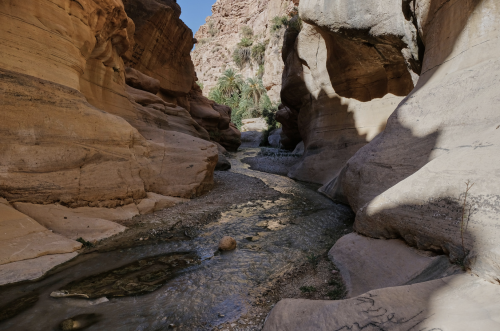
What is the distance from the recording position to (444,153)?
393 centimetres

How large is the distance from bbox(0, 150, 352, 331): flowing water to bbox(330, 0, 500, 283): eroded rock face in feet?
4.86

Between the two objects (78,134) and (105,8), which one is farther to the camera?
(105,8)

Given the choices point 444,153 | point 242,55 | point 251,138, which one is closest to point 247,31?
point 242,55

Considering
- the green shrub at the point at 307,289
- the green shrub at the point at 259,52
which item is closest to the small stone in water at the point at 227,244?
the green shrub at the point at 307,289

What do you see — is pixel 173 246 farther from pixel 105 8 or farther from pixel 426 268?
pixel 105 8

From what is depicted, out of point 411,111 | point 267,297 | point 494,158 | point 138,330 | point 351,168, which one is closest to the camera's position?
point 138,330

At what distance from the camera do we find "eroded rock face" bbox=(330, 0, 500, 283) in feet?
8.13

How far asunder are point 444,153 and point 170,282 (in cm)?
420

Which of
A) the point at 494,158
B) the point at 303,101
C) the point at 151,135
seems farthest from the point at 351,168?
the point at 303,101

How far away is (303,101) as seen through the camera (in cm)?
1435

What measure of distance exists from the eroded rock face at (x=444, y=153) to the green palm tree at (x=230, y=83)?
121 ft

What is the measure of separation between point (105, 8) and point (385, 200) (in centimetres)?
759

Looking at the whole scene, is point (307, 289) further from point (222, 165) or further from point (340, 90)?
point (222, 165)

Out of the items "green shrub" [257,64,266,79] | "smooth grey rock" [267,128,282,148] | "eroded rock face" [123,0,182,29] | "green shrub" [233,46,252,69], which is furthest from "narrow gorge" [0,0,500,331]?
"green shrub" [233,46,252,69]
